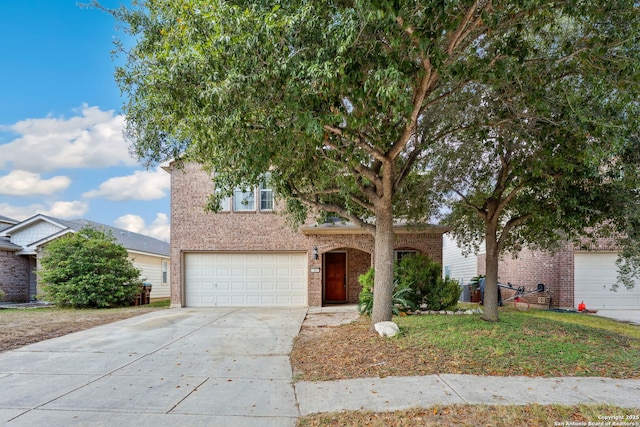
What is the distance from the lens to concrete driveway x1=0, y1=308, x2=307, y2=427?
4.05 metres

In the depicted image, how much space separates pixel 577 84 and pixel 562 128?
124cm

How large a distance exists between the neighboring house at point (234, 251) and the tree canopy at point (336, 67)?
6595mm

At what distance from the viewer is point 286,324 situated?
1012 cm

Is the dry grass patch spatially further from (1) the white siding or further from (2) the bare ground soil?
(1) the white siding

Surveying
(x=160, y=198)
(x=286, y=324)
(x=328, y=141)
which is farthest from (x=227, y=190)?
(x=160, y=198)

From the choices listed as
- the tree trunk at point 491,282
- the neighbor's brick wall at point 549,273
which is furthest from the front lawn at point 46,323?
the neighbor's brick wall at point 549,273

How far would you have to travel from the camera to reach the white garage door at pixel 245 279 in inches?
575

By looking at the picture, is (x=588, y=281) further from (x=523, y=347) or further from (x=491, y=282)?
(x=523, y=347)

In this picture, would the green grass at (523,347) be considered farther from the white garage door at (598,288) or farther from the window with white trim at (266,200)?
the window with white trim at (266,200)

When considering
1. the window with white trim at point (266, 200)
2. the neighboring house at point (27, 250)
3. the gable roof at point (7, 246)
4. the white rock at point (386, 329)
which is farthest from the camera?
the neighboring house at point (27, 250)

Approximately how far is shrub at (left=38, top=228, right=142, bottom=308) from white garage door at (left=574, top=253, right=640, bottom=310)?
18109 millimetres

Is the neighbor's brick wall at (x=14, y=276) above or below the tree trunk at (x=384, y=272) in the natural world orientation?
below

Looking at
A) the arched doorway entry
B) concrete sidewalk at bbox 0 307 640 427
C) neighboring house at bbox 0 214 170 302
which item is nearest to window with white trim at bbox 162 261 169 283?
neighboring house at bbox 0 214 170 302

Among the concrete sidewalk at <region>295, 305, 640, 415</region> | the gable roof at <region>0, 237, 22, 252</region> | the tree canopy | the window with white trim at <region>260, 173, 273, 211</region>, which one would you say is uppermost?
the tree canopy
